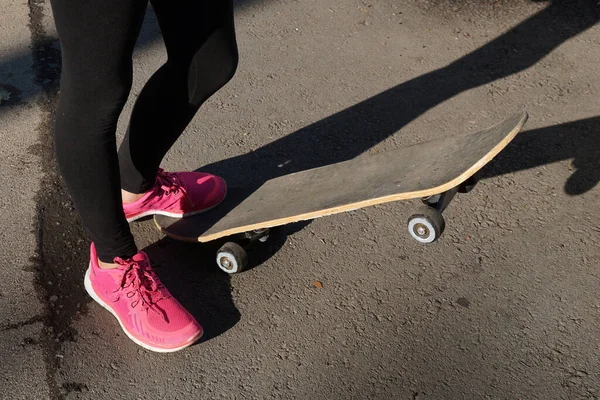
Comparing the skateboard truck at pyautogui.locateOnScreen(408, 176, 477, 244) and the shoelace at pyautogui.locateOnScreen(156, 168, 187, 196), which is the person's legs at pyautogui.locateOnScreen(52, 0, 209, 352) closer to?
the shoelace at pyautogui.locateOnScreen(156, 168, 187, 196)

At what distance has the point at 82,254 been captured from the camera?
9.40 ft

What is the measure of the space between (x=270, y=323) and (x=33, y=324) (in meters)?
0.80

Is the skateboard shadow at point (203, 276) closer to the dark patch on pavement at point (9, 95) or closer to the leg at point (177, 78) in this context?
the leg at point (177, 78)

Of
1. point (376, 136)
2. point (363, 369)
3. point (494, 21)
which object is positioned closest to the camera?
point (363, 369)

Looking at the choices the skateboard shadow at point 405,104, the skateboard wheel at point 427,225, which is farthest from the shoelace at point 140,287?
the skateboard wheel at point 427,225

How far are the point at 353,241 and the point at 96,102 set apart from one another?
1232 mm

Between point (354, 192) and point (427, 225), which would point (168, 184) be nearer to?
point (354, 192)

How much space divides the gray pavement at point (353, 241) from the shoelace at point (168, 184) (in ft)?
0.73

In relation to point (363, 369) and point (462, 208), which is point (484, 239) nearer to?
point (462, 208)

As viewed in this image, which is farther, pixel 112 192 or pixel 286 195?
pixel 286 195

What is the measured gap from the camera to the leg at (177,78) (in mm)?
2334

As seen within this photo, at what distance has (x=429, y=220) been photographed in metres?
2.66

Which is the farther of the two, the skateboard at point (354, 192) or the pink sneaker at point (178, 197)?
the pink sneaker at point (178, 197)

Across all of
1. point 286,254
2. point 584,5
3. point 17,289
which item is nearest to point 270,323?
point 286,254
